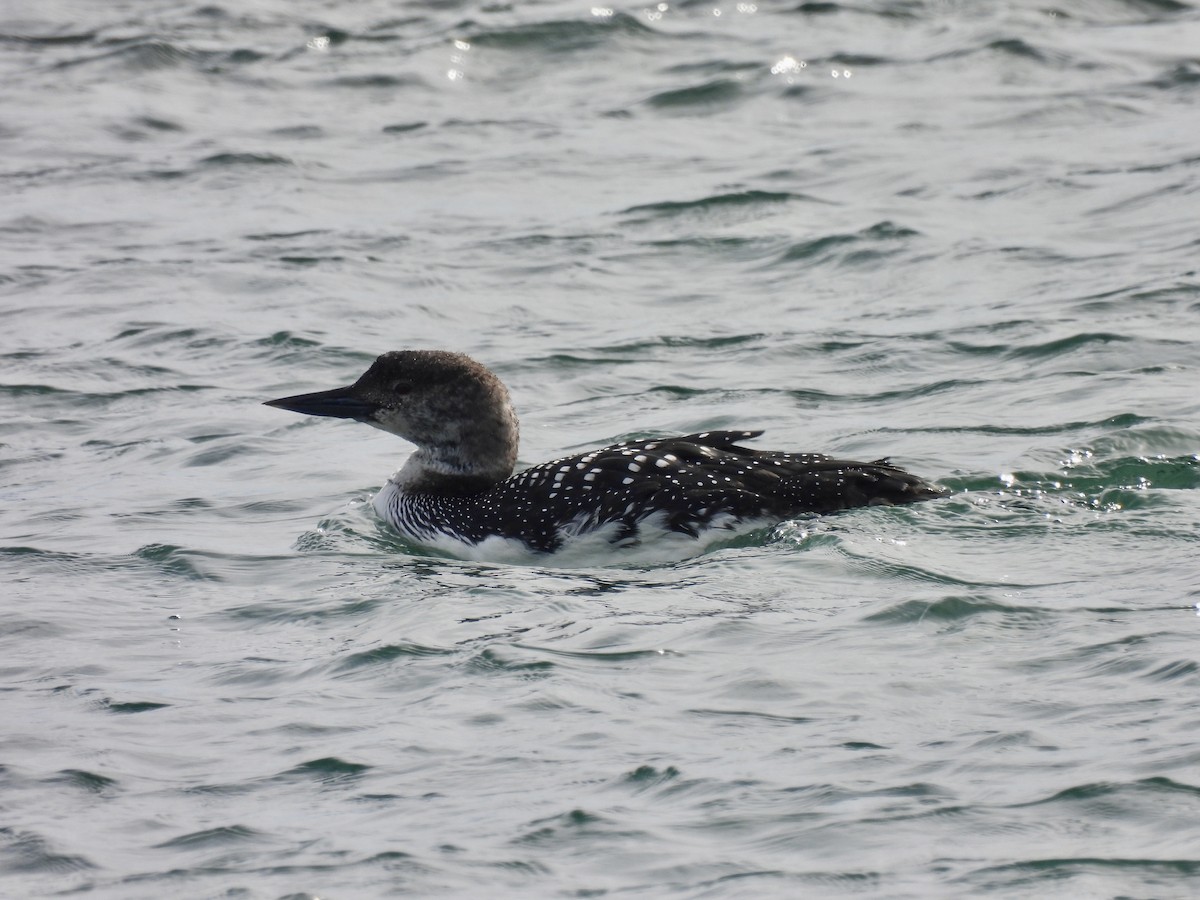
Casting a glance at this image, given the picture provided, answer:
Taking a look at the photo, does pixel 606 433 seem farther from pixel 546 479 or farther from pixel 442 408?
pixel 546 479

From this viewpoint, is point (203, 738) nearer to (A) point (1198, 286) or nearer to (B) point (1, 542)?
(B) point (1, 542)

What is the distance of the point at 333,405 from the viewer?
23.3 ft

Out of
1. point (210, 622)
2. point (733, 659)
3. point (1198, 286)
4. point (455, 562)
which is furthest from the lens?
point (1198, 286)

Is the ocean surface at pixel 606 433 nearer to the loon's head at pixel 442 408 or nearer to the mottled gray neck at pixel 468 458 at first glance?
the mottled gray neck at pixel 468 458

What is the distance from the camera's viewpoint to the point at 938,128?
1198 centimetres

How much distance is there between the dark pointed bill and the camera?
7.07 meters

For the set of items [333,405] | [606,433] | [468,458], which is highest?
[333,405]

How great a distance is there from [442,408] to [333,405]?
1.33 feet

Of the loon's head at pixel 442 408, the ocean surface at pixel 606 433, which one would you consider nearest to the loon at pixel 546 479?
the loon's head at pixel 442 408

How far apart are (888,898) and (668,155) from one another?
27.5 ft

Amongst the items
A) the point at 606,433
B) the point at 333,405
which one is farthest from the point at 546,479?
the point at 606,433

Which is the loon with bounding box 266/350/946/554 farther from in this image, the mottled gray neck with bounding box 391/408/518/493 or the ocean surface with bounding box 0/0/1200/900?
the ocean surface with bounding box 0/0/1200/900

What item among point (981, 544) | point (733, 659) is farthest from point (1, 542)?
point (981, 544)

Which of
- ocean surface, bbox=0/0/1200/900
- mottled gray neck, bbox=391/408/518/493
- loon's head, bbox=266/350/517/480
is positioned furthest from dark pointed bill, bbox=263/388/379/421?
ocean surface, bbox=0/0/1200/900
